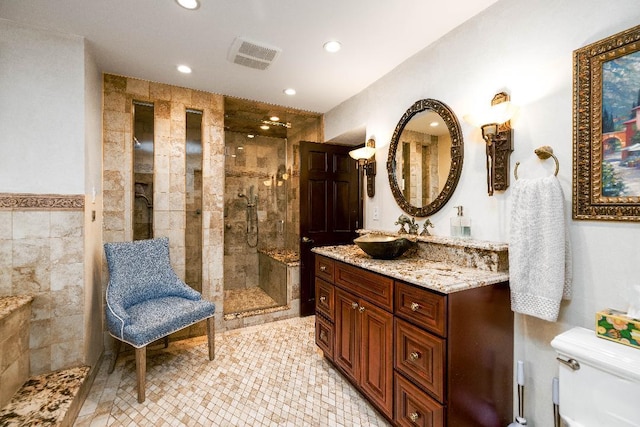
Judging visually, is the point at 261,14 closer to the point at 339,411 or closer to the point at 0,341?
the point at 0,341

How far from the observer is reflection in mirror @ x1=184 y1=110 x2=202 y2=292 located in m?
2.97

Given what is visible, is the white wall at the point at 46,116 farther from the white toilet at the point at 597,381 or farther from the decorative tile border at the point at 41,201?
the white toilet at the point at 597,381

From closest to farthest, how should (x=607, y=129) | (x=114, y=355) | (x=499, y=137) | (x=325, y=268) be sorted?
(x=607, y=129), (x=499, y=137), (x=325, y=268), (x=114, y=355)

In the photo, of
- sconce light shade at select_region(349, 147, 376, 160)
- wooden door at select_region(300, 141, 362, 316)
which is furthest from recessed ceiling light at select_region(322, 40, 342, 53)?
wooden door at select_region(300, 141, 362, 316)

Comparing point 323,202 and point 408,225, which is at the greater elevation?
point 323,202

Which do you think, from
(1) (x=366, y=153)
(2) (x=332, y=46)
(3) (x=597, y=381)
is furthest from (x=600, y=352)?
(2) (x=332, y=46)

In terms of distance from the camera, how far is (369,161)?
284 centimetres

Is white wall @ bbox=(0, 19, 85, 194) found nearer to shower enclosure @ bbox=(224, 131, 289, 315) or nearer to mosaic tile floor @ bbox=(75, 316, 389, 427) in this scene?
mosaic tile floor @ bbox=(75, 316, 389, 427)

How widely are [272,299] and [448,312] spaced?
312 centimetres

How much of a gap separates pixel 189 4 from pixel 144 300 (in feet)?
7.46

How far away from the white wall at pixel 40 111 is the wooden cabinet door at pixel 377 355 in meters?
2.24

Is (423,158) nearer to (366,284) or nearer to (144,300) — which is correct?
(366,284)

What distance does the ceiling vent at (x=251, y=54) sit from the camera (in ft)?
6.88

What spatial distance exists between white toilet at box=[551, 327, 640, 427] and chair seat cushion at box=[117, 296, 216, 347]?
231 cm
